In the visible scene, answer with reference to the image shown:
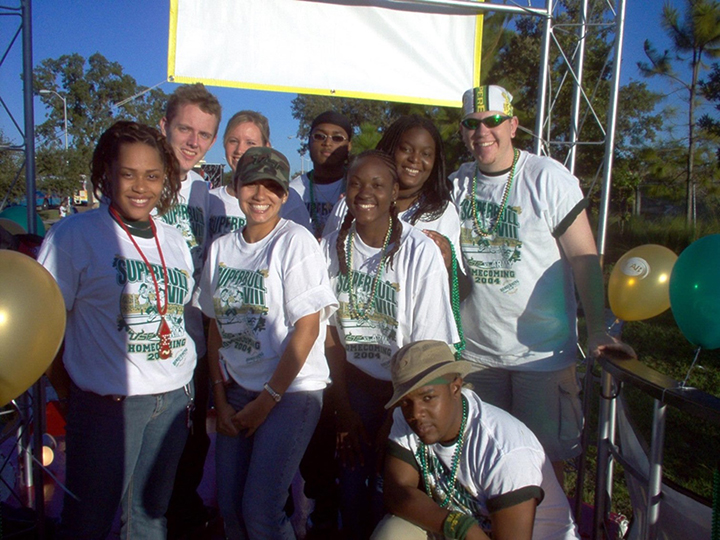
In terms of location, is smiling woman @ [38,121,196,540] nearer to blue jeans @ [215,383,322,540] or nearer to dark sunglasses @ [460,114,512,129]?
blue jeans @ [215,383,322,540]

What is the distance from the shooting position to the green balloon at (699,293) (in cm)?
203

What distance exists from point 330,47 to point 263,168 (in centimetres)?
262

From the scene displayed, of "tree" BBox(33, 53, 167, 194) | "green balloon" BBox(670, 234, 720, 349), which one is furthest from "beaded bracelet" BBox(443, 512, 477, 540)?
"tree" BBox(33, 53, 167, 194)

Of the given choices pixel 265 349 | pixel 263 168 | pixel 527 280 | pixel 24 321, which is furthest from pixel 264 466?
pixel 527 280

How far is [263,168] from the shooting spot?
2229 millimetres

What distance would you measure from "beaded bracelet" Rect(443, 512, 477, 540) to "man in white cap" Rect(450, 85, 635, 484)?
2.80ft

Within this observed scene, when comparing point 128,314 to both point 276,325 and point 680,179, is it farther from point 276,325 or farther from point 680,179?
point 680,179

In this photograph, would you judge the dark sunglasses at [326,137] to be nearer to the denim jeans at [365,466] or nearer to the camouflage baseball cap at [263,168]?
the camouflage baseball cap at [263,168]

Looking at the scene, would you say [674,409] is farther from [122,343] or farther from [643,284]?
[122,343]

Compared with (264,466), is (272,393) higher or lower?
higher

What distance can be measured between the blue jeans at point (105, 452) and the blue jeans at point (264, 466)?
0.30m

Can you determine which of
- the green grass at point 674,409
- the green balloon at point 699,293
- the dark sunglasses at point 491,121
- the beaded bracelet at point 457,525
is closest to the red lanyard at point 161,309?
the beaded bracelet at point 457,525

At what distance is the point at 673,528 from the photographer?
1806 millimetres

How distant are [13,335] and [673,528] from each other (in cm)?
214
